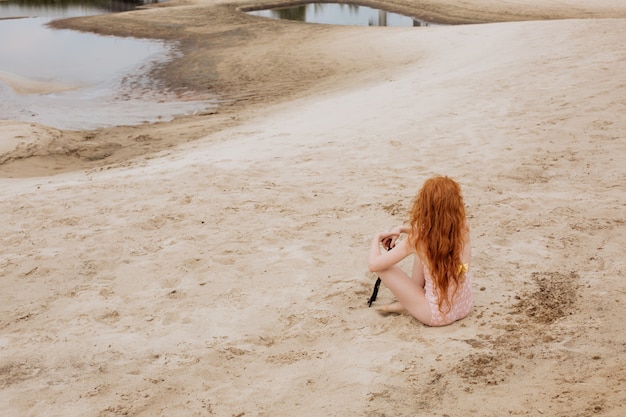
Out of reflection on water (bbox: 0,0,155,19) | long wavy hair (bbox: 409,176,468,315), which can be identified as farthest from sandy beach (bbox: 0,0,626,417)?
reflection on water (bbox: 0,0,155,19)

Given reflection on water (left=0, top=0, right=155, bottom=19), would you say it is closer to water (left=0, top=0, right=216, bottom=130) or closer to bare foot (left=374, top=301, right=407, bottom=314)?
water (left=0, top=0, right=216, bottom=130)

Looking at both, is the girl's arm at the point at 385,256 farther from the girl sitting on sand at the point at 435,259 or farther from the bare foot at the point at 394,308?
the bare foot at the point at 394,308

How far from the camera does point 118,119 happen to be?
13.5 meters

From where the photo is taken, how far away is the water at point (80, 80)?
45.7ft

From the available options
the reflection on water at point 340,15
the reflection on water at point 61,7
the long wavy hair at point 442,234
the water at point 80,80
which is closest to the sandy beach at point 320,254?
the long wavy hair at point 442,234

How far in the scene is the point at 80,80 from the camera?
1730 centimetres

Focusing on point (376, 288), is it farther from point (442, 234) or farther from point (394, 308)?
point (442, 234)

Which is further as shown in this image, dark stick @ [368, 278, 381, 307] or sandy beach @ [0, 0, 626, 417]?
dark stick @ [368, 278, 381, 307]

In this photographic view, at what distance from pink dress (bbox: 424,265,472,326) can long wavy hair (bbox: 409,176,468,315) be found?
33 mm

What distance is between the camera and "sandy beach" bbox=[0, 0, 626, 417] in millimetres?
3771

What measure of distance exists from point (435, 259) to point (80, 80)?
49.9 ft

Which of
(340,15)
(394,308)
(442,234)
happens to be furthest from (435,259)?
(340,15)

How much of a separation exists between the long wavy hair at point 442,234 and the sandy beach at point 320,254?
318mm

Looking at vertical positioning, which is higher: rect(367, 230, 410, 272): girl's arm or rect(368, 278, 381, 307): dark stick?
rect(367, 230, 410, 272): girl's arm
